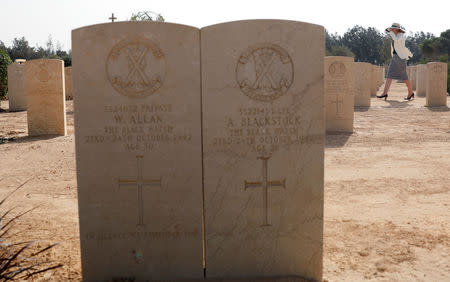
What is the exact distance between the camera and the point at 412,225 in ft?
14.0

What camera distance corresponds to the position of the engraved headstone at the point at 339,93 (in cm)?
980

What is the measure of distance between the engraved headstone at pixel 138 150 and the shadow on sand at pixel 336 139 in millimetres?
6092

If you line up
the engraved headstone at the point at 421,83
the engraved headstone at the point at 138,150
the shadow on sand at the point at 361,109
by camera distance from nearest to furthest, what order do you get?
the engraved headstone at the point at 138,150, the shadow on sand at the point at 361,109, the engraved headstone at the point at 421,83

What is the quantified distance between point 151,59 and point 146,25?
0.24 meters

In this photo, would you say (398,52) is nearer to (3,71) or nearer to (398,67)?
(398,67)

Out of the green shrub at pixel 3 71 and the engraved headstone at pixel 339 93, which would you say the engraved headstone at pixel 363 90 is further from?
the green shrub at pixel 3 71

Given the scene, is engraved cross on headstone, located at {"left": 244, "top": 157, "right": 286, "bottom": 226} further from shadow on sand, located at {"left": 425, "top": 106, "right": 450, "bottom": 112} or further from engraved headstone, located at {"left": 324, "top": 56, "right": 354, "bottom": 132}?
shadow on sand, located at {"left": 425, "top": 106, "right": 450, "bottom": 112}

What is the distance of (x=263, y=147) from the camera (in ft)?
10.3

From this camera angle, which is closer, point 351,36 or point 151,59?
point 151,59

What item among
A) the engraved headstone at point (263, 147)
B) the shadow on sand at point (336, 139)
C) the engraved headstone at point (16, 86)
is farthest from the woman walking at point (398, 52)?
the engraved headstone at point (263, 147)

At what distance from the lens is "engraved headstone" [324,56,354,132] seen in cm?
980

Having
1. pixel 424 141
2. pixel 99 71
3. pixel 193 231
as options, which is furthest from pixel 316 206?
pixel 424 141

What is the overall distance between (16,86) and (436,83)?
15.6 m

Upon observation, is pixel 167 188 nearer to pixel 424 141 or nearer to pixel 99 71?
pixel 99 71
